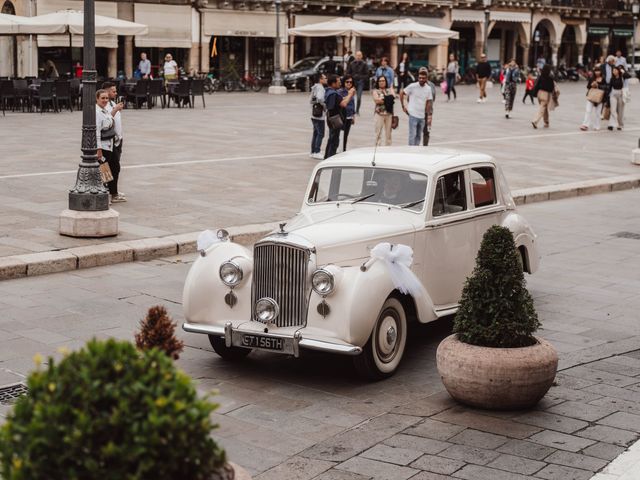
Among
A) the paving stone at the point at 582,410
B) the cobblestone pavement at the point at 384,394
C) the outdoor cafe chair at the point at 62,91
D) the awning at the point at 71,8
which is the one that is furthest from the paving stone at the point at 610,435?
the awning at the point at 71,8

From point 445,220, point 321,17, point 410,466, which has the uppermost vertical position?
point 321,17

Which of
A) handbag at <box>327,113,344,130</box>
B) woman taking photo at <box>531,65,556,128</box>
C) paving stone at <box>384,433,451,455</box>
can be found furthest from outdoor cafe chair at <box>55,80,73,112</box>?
paving stone at <box>384,433,451,455</box>

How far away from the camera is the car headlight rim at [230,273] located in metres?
7.62

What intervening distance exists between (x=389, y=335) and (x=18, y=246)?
5508 millimetres

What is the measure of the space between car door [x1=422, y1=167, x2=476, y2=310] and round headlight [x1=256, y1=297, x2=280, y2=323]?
4.93ft

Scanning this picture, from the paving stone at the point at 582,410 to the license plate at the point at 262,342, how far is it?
186 centimetres

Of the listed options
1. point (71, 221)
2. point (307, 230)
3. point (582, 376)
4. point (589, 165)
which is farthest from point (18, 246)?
point (589, 165)

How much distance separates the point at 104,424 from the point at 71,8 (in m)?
41.2

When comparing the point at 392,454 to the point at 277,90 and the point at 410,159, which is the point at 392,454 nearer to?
the point at 410,159

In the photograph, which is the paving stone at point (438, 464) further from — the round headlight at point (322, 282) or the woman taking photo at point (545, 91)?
Answer: the woman taking photo at point (545, 91)

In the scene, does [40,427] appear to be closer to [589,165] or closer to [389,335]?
[389,335]

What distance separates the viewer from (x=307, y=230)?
7.80 metres

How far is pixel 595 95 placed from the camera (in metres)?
28.1

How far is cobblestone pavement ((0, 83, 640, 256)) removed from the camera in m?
13.9
